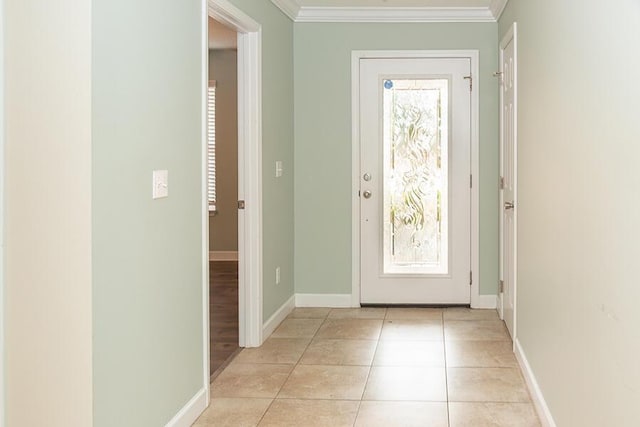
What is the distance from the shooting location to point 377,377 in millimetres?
4168

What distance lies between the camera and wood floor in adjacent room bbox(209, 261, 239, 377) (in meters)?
4.77

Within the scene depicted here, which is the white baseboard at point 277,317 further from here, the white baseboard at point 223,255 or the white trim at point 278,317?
the white baseboard at point 223,255

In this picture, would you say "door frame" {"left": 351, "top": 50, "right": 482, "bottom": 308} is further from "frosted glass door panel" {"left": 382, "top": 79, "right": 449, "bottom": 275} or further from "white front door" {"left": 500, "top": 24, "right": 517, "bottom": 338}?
"white front door" {"left": 500, "top": 24, "right": 517, "bottom": 338}

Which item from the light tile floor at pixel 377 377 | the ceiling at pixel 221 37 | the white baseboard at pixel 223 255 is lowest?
the light tile floor at pixel 377 377

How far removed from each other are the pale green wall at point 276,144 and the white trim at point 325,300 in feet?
0.63

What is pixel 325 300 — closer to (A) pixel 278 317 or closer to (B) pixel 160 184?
(A) pixel 278 317

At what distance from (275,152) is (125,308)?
280 cm

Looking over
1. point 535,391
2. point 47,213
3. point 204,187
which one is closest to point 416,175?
point 535,391

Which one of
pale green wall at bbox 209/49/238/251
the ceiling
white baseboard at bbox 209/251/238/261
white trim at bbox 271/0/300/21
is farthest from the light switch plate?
white baseboard at bbox 209/251/238/261

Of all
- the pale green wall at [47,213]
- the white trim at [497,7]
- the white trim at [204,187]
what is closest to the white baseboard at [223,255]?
the white trim at [497,7]

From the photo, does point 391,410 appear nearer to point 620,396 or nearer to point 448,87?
point 620,396

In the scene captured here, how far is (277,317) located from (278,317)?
0.04 m

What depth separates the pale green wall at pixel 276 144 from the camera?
5066 mm

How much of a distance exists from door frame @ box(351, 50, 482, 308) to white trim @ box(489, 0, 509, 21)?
32 cm
